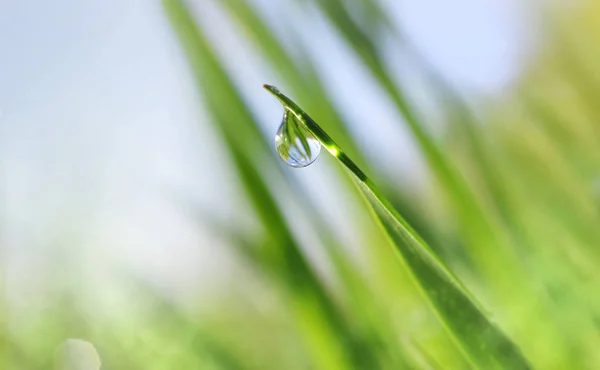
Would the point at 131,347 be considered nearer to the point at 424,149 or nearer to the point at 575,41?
the point at 424,149

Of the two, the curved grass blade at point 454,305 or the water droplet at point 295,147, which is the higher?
the water droplet at point 295,147

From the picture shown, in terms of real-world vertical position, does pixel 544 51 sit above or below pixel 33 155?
below

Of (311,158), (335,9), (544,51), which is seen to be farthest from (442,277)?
(544,51)


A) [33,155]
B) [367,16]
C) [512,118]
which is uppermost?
[33,155]

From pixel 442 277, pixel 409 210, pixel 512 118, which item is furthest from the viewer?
pixel 512 118

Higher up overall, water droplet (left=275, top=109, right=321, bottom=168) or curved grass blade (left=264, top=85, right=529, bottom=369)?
water droplet (left=275, top=109, right=321, bottom=168)

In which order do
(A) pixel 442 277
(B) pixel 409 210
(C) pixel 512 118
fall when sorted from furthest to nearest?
(C) pixel 512 118
(B) pixel 409 210
(A) pixel 442 277

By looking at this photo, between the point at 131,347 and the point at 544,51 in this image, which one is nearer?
the point at 131,347
